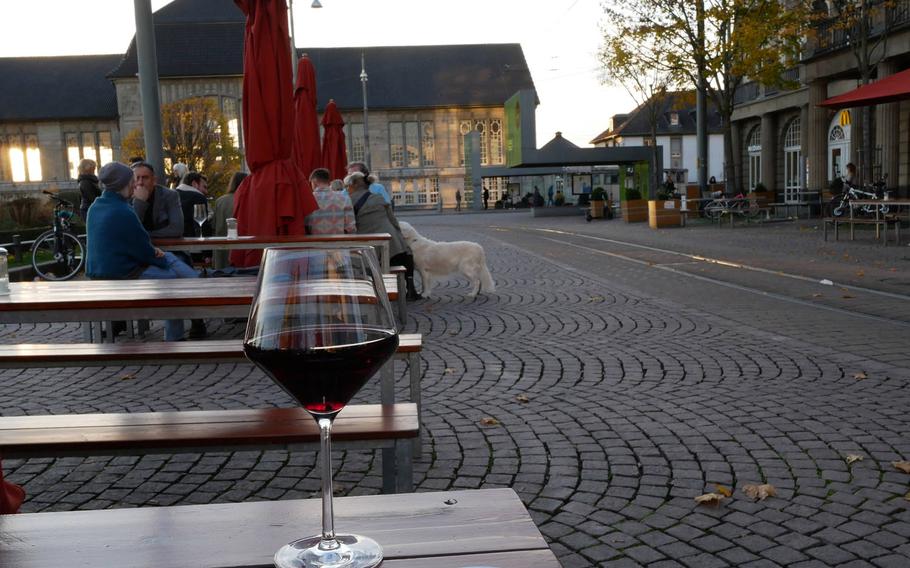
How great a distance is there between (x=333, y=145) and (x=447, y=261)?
6.21m

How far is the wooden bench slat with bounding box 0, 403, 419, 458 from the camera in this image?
237 cm

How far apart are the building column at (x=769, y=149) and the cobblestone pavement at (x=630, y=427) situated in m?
27.8

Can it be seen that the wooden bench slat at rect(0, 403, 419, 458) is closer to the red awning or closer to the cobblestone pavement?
the cobblestone pavement

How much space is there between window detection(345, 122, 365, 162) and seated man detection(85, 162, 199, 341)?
6619 cm

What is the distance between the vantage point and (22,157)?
73.4m

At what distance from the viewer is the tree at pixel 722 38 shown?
23.4 meters

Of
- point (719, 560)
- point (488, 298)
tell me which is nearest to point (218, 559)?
point (719, 560)

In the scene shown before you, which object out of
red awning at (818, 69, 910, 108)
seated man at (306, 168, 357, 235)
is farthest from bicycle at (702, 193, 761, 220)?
seated man at (306, 168, 357, 235)

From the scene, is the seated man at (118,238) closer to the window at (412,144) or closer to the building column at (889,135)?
the building column at (889,135)

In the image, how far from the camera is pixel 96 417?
2.63m

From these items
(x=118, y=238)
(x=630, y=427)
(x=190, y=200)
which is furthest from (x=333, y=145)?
(x=630, y=427)

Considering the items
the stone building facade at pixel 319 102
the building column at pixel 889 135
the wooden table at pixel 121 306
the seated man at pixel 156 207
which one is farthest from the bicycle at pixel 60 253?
the stone building facade at pixel 319 102

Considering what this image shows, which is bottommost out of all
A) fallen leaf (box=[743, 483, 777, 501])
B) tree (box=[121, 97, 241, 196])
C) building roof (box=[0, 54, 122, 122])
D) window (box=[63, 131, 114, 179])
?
fallen leaf (box=[743, 483, 777, 501])

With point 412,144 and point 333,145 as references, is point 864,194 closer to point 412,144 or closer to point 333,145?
point 333,145
